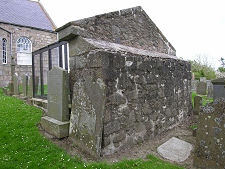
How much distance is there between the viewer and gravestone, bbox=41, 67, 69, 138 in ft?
11.7

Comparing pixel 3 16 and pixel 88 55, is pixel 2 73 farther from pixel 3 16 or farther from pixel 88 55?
pixel 88 55

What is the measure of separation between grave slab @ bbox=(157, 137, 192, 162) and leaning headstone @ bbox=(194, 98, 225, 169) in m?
0.40

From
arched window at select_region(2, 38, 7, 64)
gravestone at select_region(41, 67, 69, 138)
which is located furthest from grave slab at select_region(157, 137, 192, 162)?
arched window at select_region(2, 38, 7, 64)

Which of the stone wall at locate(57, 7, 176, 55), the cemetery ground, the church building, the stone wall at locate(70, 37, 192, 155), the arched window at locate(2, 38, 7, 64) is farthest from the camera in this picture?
the arched window at locate(2, 38, 7, 64)

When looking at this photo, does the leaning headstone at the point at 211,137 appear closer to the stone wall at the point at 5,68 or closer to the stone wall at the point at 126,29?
the stone wall at the point at 126,29

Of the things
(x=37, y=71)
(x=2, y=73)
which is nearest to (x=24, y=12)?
(x=2, y=73)

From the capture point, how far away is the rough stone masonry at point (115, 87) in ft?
9.48

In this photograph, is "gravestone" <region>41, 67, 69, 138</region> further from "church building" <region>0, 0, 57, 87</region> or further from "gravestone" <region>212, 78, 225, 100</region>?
"church building" <region>0, 0, 57, 87</region>

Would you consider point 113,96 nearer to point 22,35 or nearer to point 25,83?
point 25,83

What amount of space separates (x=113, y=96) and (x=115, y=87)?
178 mm

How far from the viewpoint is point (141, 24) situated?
15.8ft

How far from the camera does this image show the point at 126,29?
4336 millimetres

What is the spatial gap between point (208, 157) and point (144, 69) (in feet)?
6.80

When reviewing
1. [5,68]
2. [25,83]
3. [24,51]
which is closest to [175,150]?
[25,83]
